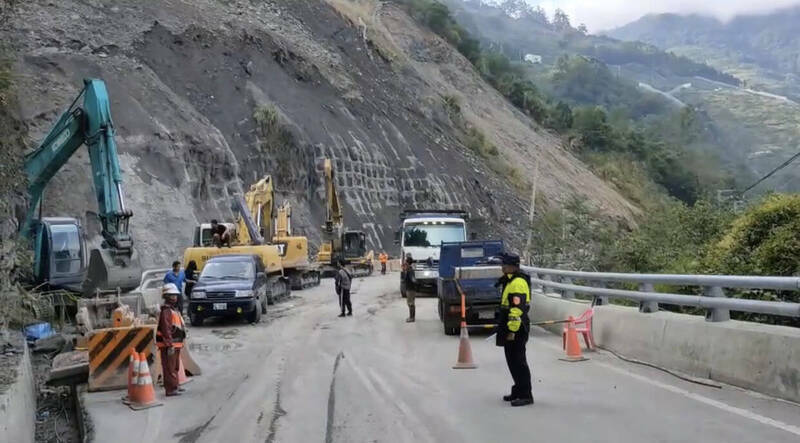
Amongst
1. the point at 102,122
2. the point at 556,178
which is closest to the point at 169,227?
the point at 102,122

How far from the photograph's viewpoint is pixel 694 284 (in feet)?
34.3

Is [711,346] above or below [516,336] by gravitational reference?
below

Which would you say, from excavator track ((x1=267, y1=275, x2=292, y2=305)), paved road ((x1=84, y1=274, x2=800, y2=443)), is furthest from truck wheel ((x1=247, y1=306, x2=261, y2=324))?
excavator track ((x1=267, y1=275, x2=292, y2=305))

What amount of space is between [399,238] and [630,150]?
254 feet

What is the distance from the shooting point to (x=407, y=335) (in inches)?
704

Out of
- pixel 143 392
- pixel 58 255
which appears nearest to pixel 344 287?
pixel 58 255

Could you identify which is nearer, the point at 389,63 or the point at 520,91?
the point at 389,63

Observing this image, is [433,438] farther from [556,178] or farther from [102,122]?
[556,178]

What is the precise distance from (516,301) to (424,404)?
1625mm

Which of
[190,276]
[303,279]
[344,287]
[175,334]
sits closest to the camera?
[175,334]

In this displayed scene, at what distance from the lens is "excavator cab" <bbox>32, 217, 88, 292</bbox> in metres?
24.2

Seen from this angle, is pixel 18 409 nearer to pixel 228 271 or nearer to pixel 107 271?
pixel 228 271

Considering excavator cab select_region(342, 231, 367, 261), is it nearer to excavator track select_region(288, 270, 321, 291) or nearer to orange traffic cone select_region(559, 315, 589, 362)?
excavator track select_region(288, 270, 321, 291)

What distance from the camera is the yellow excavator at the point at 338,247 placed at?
145ft
